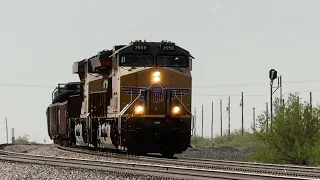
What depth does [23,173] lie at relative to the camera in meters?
18.3

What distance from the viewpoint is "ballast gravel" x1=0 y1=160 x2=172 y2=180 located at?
16562 mm

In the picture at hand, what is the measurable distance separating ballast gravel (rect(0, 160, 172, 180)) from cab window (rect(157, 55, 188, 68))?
5893 mm

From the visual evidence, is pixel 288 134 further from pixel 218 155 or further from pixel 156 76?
pixel 156 76

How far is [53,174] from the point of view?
17734 millimetres

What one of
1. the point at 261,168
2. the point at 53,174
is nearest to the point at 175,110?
the point at 261,168

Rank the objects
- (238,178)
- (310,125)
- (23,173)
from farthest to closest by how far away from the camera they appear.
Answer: (310,125)
(23,173)
(238,178)

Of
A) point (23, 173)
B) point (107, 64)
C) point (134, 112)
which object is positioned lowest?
point (23, 173)

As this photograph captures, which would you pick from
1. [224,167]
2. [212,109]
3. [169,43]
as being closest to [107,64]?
[169,43]

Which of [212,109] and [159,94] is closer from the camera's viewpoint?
[159,94]

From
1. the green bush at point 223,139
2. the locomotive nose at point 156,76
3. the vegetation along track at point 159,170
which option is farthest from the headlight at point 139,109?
the green bush at point 223,139

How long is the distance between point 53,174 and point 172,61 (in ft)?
26.2

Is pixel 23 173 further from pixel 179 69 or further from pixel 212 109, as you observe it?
pixel 212 109

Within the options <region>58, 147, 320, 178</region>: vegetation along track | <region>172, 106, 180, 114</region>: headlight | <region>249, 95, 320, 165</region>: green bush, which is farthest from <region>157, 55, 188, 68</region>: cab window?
<region>249, 95, 320, 165</region>: green bush

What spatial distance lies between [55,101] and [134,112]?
47.1ft
